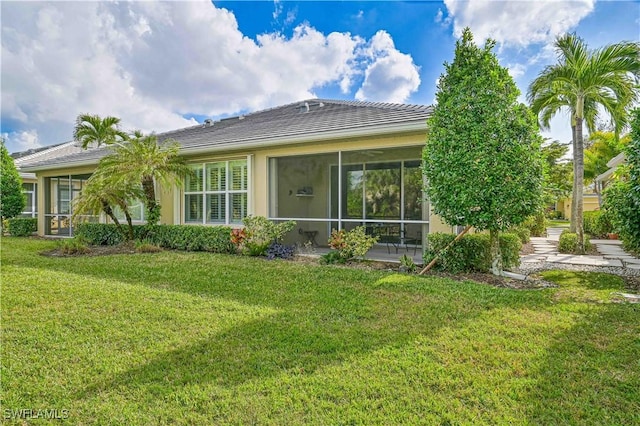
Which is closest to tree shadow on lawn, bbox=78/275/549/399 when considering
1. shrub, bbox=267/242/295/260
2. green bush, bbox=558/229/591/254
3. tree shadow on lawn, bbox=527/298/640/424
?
tree shadow on lawn, bbox=527/298/640/424

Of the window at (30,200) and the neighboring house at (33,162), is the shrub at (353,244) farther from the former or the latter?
the window at (30,200)

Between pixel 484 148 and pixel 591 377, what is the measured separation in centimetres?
416

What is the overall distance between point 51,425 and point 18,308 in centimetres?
339

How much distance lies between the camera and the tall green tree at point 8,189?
645 inches

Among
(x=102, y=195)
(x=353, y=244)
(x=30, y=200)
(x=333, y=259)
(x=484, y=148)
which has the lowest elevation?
(x=333, y=259)

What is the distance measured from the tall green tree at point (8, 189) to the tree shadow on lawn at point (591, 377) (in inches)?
818

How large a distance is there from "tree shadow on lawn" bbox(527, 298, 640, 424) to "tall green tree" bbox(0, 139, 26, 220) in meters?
20.8

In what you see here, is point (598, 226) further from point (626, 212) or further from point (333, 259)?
point (333, 259)

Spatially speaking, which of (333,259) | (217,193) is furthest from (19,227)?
(333,259)

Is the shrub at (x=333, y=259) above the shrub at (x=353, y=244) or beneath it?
beneath

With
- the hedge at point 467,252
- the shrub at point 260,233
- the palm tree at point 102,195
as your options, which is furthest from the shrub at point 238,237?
the hedge at point 467,252

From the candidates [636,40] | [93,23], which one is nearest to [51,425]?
[93,23]

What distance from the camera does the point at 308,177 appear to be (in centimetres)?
1205

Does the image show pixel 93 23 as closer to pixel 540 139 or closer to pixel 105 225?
pixel 105 225
